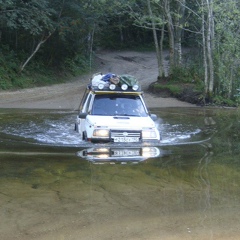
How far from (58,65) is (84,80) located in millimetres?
2443

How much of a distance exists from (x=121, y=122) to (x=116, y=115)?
0.60m

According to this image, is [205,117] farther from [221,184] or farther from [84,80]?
[84,80]

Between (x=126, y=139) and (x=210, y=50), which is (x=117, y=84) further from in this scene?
(x=210, y=50)

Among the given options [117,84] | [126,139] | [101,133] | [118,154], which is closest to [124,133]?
[126,139]

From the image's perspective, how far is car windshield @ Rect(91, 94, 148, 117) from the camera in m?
13.4

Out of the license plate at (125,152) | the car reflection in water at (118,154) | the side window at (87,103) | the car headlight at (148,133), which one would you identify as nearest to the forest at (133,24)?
the side window at (87,103)

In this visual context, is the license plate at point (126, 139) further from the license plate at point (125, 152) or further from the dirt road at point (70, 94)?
the dirt road at point (70, 94)

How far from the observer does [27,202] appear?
758cm

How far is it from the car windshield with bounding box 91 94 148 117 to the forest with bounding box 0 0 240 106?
37.6 feet

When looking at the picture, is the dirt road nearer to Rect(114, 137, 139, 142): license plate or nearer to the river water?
the river water

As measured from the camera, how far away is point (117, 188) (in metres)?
8.53

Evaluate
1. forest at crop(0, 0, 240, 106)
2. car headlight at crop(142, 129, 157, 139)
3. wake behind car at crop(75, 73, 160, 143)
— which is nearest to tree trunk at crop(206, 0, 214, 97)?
forest at crop(0, 0, 240, 106)

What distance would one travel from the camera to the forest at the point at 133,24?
2598 cm

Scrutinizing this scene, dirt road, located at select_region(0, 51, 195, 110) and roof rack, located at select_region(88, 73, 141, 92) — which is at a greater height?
roof rack, located at select_region(88, 73, 141, 92)
